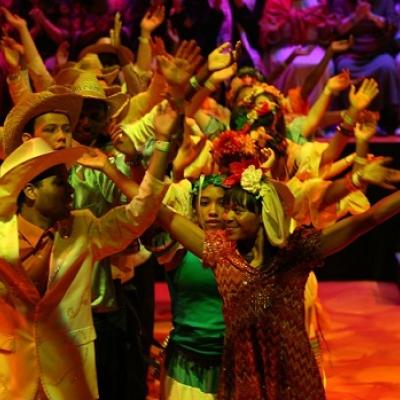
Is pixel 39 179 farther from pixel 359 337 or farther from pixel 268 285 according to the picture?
pixel 359 337

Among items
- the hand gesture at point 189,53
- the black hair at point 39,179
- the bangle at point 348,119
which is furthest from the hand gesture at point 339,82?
the black hair at point 39,179

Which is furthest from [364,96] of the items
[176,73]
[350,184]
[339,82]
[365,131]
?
[176,73]

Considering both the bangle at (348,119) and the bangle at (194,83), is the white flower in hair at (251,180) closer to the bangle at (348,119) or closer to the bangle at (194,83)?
the bangle at (194,83)

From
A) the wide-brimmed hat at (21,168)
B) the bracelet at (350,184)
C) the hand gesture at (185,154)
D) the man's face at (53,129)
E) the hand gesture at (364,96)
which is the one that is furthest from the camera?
the hand gesture at (364,96)

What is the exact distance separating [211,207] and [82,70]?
1.15 m

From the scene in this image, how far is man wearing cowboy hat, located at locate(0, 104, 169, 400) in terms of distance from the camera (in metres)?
2.96

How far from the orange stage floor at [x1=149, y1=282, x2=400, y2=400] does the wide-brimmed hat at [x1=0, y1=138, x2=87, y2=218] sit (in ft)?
7.77

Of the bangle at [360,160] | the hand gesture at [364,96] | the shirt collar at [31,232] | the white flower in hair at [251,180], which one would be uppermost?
the hand gesture at [364,96]

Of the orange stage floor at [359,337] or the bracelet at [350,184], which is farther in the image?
the orange stage floor at [359,337]

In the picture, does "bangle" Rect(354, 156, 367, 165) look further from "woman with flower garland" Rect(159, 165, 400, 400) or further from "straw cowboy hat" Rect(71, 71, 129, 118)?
"straw cowboy hat" Rect(71, 71, 129, 118)

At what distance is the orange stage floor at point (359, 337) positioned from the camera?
5.23m

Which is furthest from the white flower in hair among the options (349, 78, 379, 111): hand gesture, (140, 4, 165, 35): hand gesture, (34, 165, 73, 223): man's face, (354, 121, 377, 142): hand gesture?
(140, 4, 165, 35): hand gesture

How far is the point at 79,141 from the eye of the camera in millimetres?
3887

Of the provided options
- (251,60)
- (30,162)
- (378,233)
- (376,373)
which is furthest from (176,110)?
(251,60)
